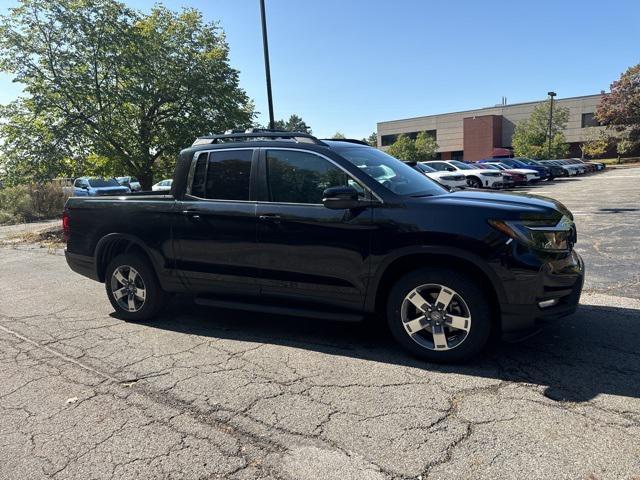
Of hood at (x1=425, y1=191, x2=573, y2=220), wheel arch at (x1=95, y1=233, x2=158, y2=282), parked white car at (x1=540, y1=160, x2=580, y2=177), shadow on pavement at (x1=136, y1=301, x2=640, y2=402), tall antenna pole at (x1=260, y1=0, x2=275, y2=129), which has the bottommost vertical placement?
shadow on pavement at (x1=136, y1=301, x2=640, y2=402)

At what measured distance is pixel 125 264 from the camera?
5422mm

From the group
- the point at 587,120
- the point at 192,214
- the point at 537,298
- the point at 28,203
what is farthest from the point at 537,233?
the point at 587,120

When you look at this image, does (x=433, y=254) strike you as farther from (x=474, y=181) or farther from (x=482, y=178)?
(x=474, y=181)

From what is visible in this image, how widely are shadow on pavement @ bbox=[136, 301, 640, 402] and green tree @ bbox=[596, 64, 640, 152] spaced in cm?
5504

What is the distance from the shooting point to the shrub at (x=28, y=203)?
2047cm

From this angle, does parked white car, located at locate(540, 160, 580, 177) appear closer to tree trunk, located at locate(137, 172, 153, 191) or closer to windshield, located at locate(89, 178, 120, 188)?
windshield, located at locate(89, 178, 120, 188)

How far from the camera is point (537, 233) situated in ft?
12.0

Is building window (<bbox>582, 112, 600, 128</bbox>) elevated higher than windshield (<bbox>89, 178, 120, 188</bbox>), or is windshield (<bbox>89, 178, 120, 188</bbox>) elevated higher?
building window (<bbox>582, 112, 600, 128</bbox>)

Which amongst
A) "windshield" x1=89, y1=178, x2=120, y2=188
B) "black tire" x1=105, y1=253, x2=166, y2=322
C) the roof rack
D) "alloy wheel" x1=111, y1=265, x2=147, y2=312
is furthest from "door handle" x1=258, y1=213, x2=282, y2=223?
"windshield" x1=89, y1=178, x2=120, y2=188

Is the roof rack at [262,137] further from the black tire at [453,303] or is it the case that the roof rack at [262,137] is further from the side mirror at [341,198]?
the black tire at [453,303]

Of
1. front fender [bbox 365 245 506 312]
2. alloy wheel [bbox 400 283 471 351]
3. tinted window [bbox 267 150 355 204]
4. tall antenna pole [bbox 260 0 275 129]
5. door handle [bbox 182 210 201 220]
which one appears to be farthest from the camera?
tall antenna pole [bbox 260 0 275 129]

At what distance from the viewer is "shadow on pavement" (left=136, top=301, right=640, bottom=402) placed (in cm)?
356

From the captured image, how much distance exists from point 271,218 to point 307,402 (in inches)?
67.6

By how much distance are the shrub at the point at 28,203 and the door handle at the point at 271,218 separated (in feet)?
63.5
